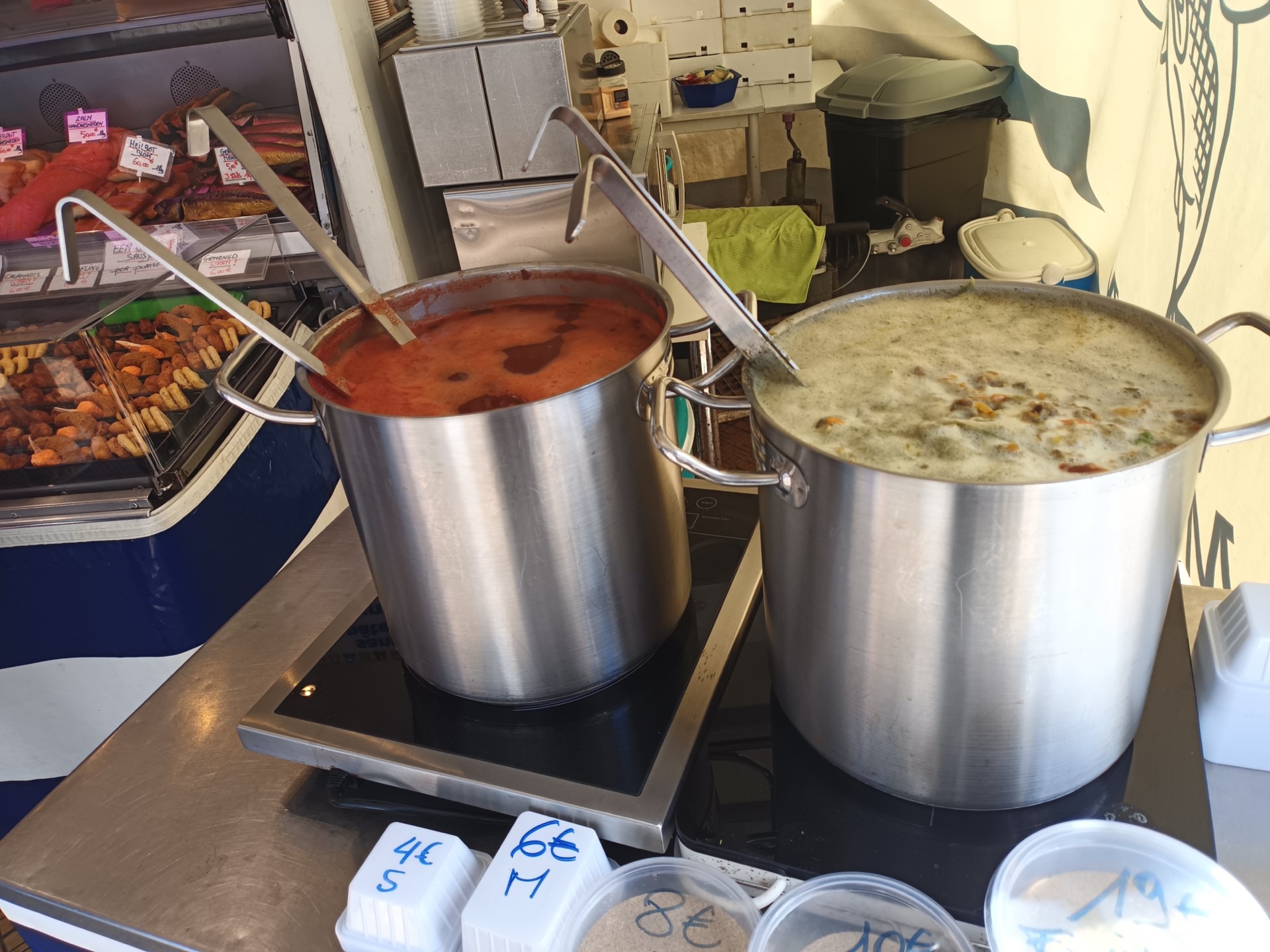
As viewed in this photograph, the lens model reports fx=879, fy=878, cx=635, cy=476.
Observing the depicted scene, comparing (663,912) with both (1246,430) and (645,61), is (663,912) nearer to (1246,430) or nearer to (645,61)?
(1246,430)

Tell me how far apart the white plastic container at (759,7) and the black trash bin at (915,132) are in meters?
0.39

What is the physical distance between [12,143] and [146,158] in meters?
0.49

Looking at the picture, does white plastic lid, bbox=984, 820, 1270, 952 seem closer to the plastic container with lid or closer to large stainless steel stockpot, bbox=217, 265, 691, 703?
large stainless steel stockpot, bbox=217, 265, 691, 703

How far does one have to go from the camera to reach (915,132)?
3.88m

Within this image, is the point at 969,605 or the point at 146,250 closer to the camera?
the point at 969,605

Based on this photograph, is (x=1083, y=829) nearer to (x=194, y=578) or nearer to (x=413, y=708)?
(x=413, y=708)

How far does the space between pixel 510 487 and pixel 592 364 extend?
264 millimetres

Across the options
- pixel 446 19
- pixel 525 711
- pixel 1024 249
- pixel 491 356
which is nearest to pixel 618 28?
pixel 1024 249

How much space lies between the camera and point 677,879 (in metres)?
0.68

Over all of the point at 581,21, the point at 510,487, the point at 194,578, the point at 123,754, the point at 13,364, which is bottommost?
the point at 194,578

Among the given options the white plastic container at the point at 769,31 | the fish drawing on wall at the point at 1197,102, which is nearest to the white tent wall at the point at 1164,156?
the fish drawing on wall at the point at 1197,102

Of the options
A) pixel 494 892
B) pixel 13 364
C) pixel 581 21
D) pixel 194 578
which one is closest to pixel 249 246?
pixel 13 364

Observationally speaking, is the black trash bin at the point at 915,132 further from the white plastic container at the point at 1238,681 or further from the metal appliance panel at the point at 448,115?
the white plastic container at the point at 1238,681

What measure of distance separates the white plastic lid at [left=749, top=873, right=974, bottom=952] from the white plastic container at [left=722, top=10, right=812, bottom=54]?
14.5 ft
